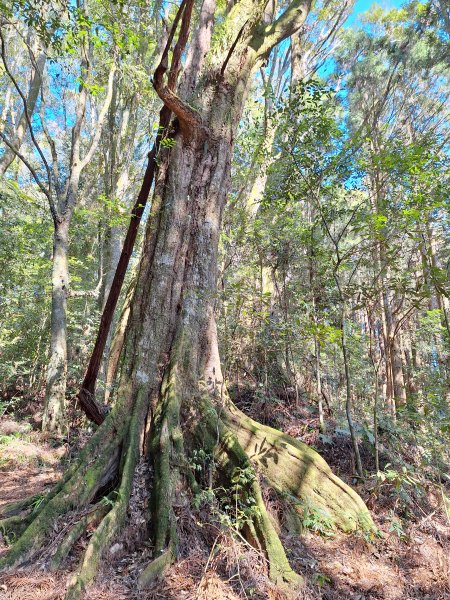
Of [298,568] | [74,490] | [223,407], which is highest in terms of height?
[223,407]

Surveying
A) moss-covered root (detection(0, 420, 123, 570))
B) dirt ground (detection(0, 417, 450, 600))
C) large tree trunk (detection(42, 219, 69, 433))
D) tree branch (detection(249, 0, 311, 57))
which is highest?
tree branch (detection(249, 0, 311, 57))

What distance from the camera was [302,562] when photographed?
2.98 meters

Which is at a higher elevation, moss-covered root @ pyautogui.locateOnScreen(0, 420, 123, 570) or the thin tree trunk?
the thin tree trunk

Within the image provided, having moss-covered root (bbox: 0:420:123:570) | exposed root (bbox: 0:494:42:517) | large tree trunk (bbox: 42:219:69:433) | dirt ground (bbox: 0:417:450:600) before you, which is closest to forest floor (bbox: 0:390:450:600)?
dirt ground (bbox: 0:417:450:600)

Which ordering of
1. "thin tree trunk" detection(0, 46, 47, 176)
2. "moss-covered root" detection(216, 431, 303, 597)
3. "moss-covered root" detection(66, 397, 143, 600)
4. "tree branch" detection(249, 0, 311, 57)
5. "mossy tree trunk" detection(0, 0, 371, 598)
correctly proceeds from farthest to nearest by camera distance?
"thin tree trunk" detection(0, 46, 47, 176)
"tree branch" detection(249, 0, 311, 57)
"mossy tree trunk" detection(0, 0, 371, 598)
"moss-covered root" detection(216, 431, 303, 597)
"moss-covered root" detection(66, 397, 143, 600)

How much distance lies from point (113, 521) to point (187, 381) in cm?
142

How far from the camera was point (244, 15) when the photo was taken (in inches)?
197

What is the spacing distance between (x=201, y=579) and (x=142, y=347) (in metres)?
2.09

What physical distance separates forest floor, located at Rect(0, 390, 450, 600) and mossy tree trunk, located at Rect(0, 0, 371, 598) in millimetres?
122

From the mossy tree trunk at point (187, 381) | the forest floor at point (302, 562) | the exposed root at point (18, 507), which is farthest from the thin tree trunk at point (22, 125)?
the forest floor at point (302, 562)

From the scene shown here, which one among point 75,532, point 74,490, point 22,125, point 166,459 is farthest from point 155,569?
point 22,125

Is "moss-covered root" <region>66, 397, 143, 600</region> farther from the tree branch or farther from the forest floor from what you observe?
the tree branch

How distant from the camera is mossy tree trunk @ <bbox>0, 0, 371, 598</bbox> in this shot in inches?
117

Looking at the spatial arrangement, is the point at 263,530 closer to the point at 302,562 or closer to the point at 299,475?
the point at 302,562
